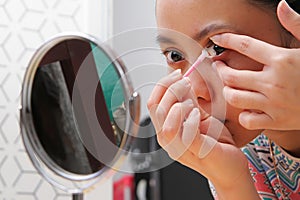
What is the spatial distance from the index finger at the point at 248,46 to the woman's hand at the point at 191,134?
0.22ft

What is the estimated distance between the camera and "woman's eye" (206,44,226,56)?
2.28 feet

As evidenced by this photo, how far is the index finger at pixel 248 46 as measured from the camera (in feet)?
1.99

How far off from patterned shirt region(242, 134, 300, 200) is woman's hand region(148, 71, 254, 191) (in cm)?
15

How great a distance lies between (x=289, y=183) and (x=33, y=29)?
886 millimetres

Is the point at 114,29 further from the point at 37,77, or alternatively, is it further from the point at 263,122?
the point at 263,122

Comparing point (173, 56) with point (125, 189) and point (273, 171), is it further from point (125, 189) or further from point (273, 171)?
point (125, 189)

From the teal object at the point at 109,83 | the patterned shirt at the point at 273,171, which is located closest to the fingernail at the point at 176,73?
the teal object at the point at 109,83

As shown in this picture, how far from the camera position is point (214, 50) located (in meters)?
0.70

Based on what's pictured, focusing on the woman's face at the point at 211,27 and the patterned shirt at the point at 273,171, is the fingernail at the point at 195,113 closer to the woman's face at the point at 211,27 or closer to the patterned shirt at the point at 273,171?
the woman's face at the point at 211,27

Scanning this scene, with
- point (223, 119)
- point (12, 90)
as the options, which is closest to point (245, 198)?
point (223, 119)

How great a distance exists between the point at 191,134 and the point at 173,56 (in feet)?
0.38

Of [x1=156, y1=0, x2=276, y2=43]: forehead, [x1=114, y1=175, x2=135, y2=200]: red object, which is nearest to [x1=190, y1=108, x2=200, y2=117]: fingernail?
[x1=156, y1=0, x2=276, y2=43]: forehead

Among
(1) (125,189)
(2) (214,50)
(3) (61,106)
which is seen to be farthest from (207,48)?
(1) (125,189)

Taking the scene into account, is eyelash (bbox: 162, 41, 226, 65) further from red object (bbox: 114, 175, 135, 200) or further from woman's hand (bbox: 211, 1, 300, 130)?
red object (bbox: 114, 175, 135, 200)
